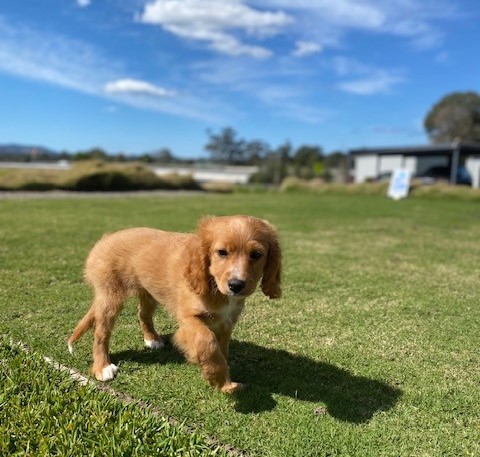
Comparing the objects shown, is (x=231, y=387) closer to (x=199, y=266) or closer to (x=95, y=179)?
(x=199, y=266)

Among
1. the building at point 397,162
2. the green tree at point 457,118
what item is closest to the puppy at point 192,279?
the building at point 397,162

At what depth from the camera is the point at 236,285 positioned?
9.89 feet

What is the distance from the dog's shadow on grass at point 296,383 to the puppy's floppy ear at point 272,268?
2.15 feet

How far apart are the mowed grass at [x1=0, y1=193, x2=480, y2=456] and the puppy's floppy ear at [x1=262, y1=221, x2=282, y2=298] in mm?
685

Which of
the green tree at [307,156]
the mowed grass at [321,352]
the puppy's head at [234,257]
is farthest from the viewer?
the green tree at [307,156]

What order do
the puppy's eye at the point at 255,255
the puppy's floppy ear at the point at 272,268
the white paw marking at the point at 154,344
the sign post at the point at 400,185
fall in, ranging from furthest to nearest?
the sign post at the point at 400,185 < the white paw marking at the point at 154,344 < the puppy's floppy ear at the point at 272,268 < the puppy's eye at the point at 255,255

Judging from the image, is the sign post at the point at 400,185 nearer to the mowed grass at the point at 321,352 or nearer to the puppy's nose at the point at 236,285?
the mowed grass at the point at 321,352

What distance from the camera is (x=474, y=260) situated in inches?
331

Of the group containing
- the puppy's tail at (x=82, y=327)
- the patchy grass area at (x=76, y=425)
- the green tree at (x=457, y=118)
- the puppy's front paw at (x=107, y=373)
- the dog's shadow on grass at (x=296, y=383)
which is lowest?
the dog's shadow on grass at (x=296, y=383)

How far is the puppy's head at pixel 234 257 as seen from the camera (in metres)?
3.09

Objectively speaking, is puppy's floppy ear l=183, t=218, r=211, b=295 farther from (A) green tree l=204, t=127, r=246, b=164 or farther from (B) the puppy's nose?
(A) green tree l=204, t=127, r=246, b=164

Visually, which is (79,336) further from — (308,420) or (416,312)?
(416,312)

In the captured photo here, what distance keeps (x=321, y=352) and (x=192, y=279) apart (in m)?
1.46

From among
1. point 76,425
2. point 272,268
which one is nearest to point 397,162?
point 272,268
